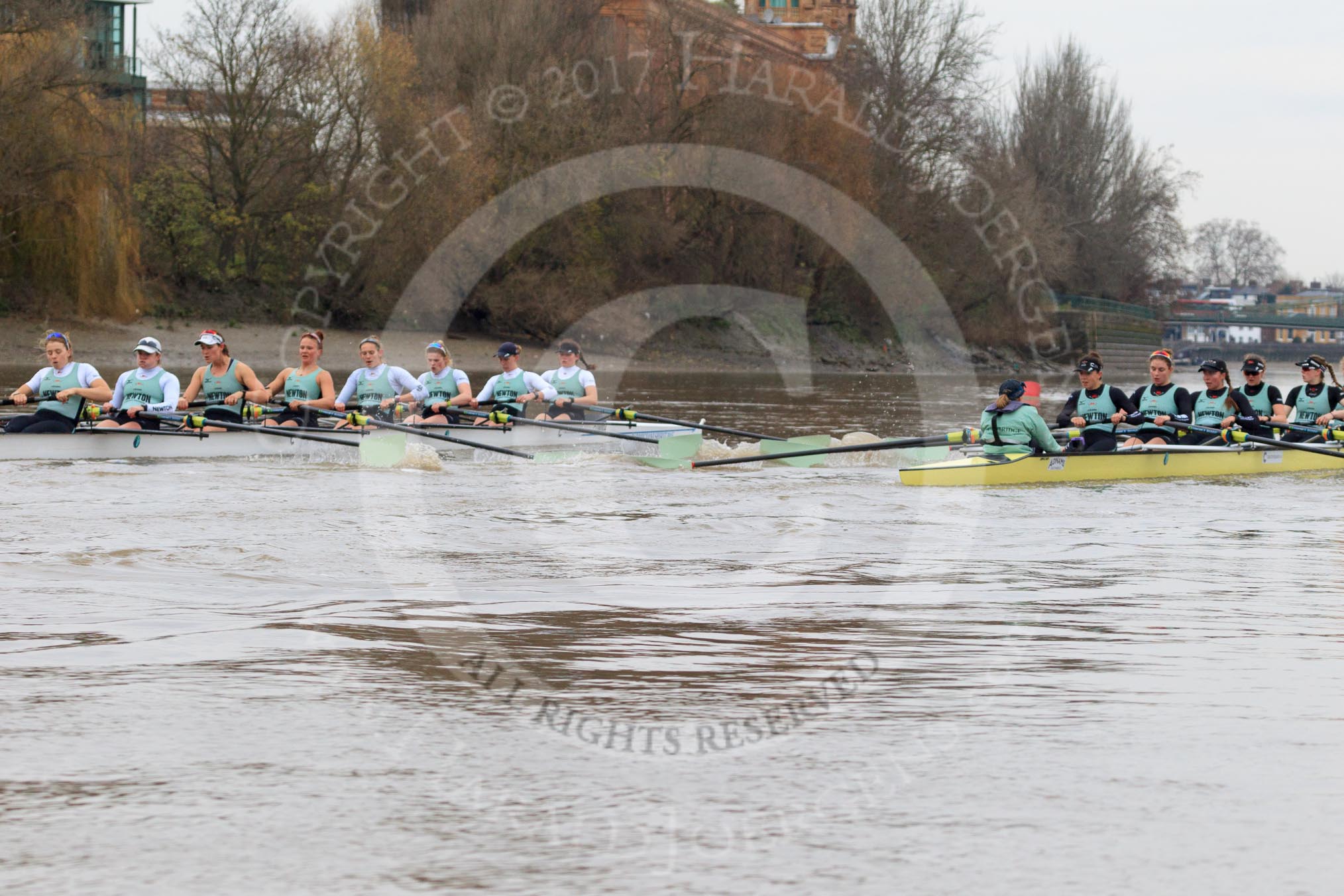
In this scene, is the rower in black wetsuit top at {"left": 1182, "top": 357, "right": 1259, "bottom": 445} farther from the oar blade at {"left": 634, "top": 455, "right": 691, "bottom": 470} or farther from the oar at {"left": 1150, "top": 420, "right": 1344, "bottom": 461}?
the oar blade at {"left": 634, "top": 455, "right": 691, "bottom": 470}

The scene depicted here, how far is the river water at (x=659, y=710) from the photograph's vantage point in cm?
403

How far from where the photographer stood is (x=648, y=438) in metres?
16.2

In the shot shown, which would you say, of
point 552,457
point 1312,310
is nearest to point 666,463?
point 552,457

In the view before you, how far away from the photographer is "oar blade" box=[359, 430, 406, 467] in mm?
14383

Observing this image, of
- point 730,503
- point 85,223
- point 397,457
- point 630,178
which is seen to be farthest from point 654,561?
point 630,178

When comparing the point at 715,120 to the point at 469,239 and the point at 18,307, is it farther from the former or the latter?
the point at 18,307

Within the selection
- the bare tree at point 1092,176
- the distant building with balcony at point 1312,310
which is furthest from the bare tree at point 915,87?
the distant building with balcony at point 1312,310

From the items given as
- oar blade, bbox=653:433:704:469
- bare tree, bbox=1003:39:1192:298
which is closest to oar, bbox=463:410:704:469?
oar blade, bbox=653:433:704:469

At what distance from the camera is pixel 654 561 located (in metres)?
9.31

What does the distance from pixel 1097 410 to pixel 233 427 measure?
8.20m

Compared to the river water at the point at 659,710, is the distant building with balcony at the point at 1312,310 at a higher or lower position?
higher

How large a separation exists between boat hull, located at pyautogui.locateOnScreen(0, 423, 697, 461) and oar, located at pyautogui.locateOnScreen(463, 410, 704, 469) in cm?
6

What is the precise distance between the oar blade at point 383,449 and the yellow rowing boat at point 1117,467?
4915 millimetres

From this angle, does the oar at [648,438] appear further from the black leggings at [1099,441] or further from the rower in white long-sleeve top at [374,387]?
the black leggings at [1099,441]
